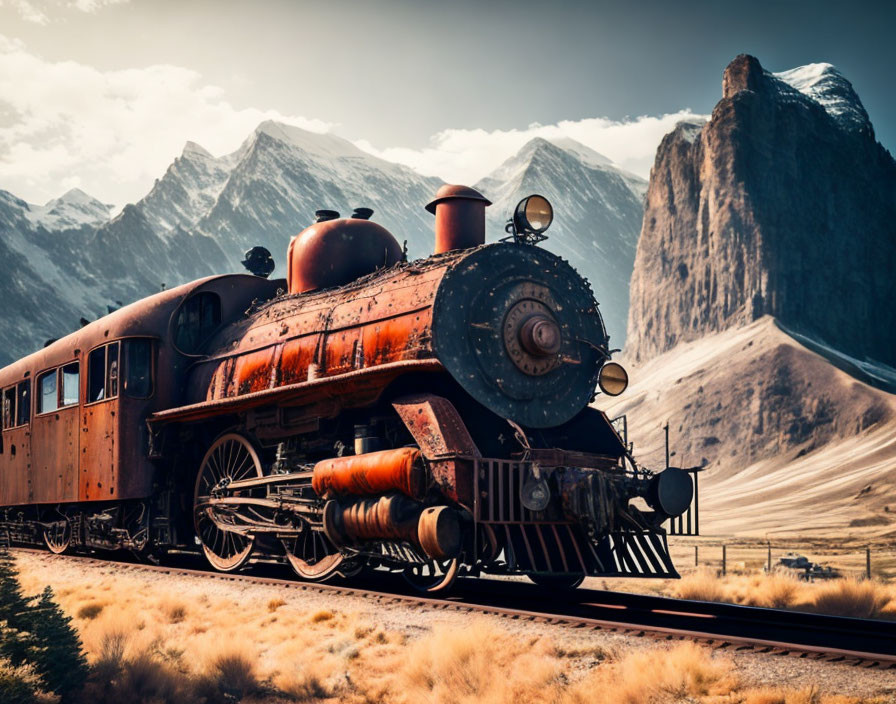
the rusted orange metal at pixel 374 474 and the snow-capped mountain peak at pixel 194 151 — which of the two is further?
the snow-capped mountain peak at pixel 194 151

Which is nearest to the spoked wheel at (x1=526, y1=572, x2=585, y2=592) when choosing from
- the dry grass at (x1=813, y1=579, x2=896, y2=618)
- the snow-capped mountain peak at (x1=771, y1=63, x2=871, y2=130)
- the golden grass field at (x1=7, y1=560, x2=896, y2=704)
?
the dry grass at (x1=813, y1=579, x2=896, y2=618)

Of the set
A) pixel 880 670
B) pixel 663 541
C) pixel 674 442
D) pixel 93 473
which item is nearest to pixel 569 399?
pixel 663 541

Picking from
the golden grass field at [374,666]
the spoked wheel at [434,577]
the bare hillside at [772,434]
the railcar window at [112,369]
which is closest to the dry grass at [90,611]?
the golden grass field at [374,666]

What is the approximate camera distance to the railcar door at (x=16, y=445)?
16.3m

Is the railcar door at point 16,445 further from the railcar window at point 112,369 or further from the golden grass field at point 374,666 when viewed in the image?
the golden grass field at point 374,666

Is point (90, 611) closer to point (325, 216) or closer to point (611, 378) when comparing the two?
point (611, 378)

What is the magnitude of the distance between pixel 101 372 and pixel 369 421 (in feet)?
18.6

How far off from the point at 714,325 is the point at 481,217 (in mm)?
59734

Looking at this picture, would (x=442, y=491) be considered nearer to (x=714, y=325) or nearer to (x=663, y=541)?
(x=663, y=541)

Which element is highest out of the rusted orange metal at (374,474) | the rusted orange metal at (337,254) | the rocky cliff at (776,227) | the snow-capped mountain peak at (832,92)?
the snow-capped mountain peak at (832,92)

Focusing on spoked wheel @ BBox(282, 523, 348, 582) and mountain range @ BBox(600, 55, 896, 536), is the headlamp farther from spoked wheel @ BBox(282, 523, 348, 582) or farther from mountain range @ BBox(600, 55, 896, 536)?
mountain range @ BBox(600, 55, 896, 536)

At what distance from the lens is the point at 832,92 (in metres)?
81.2

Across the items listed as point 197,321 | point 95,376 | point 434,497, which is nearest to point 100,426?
point 95,376

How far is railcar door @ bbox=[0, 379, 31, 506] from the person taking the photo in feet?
53.5
